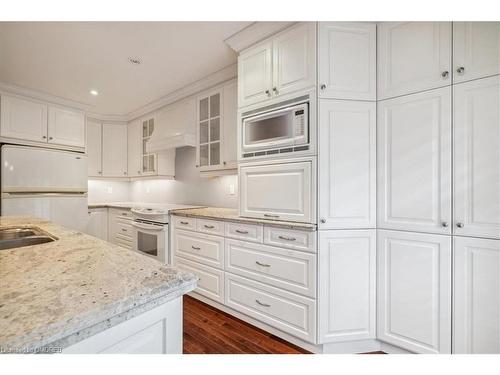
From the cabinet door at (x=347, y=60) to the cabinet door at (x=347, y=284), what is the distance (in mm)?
957

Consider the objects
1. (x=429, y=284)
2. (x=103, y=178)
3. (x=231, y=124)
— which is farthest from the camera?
(x=103, y=178)

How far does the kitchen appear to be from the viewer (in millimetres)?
709

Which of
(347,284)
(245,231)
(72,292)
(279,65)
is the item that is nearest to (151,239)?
(245,231)

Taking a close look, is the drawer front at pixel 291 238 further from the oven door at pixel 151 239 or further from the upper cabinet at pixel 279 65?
the oven door at pixel 151 239

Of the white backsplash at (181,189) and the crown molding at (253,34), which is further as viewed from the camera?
the white backsplash at (181,189)

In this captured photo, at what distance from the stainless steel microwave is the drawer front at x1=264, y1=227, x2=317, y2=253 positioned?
59 cm

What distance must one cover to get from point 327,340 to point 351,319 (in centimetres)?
21

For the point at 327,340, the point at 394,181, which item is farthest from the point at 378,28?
the point at 327,340

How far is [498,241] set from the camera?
127cm

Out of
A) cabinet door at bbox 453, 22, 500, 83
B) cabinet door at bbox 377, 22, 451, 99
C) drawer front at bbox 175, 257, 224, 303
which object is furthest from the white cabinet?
cabinet door at bbox 453, 22, 500, 83

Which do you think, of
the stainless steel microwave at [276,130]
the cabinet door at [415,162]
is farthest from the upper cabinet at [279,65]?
the cabinet door at [415,162]

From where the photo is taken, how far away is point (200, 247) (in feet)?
7.80

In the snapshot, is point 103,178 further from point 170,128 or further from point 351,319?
point 351,319

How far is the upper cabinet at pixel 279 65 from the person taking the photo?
166 cm
